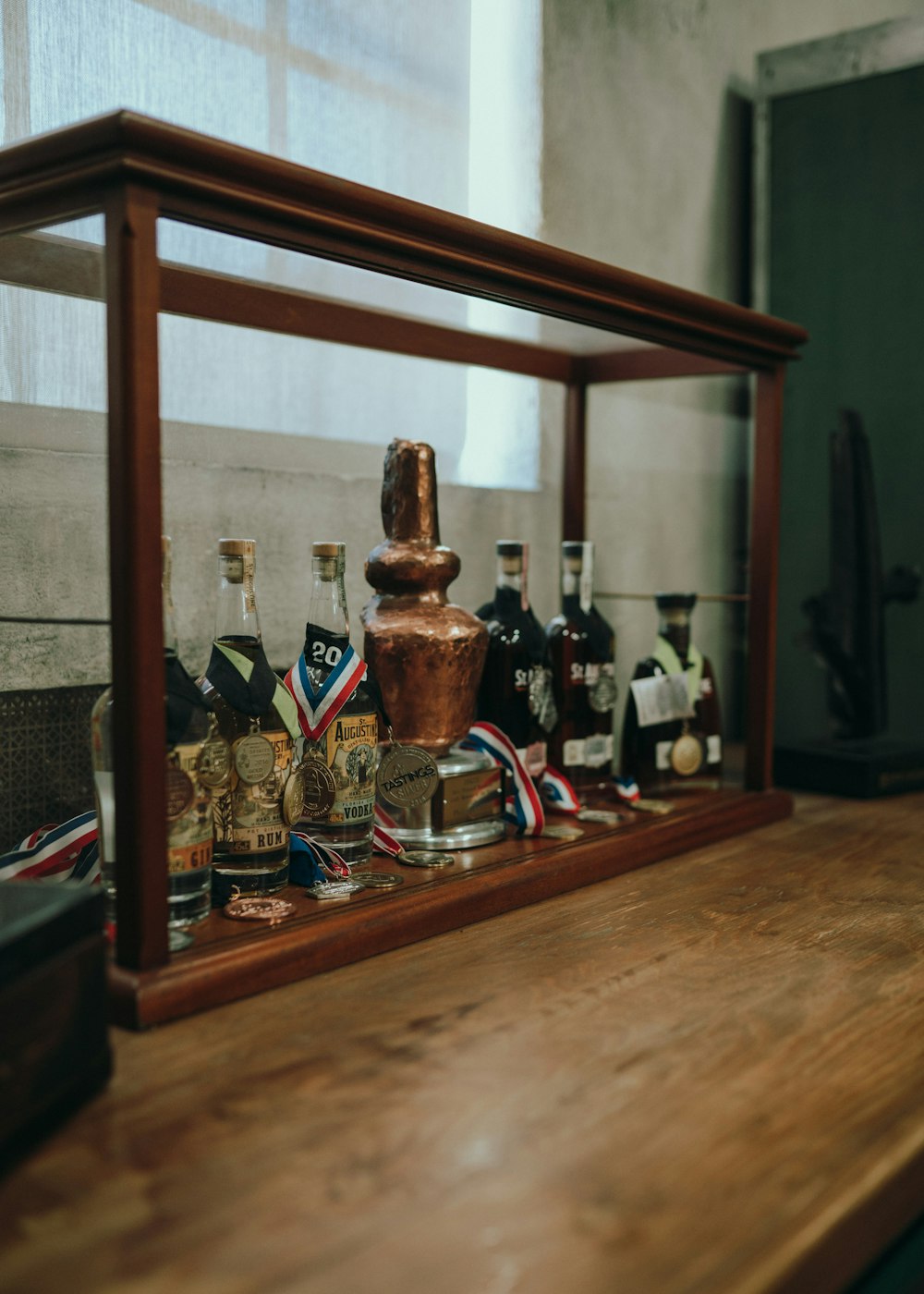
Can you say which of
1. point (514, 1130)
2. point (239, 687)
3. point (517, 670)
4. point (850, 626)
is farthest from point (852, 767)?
point (514, 1130)

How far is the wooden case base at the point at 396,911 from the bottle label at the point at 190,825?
5 cm

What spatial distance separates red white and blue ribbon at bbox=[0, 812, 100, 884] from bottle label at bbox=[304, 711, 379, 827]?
19 centimetres

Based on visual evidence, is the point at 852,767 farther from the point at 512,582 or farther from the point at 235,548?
the point at 235,548

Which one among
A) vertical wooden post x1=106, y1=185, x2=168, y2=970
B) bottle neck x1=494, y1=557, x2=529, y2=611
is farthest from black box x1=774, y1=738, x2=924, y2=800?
vertical wooden post x1=106, y1=185, x2=168, y2=970

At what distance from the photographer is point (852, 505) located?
1672 millimetres

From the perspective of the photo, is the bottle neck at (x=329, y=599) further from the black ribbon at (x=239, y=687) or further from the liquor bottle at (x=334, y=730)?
the black ribbon at (x=239, y=687)

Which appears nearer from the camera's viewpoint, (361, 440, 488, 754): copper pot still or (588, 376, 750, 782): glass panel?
(361, 440, 488, 754): copper pot still

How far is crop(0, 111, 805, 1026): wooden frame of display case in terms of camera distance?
0.75m

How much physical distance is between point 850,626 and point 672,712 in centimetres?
44

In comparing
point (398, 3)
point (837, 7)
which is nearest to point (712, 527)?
point (398, 3)

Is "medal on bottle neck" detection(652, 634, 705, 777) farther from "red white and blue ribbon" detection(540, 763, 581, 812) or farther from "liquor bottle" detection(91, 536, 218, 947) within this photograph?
"liquor bottle" detection(91, 536, 218, 947)

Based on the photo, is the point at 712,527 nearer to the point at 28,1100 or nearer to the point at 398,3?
the point at 398,3

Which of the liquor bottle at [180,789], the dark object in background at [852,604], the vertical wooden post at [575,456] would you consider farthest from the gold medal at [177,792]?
the dark object in background at [852,604]

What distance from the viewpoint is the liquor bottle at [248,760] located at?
908mm
